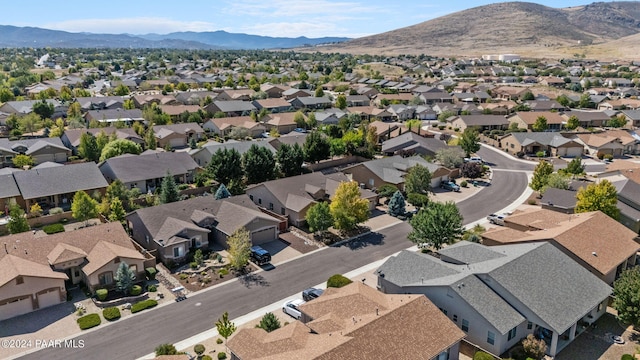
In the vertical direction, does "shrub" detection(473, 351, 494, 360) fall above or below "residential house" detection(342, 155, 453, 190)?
below

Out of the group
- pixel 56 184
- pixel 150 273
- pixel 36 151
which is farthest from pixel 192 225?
pixel 36 151

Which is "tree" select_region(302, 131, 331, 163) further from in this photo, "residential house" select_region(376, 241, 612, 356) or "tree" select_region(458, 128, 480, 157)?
"residential house" select_region(376, 241, 612, 356)

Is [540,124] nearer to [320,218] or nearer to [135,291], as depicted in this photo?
[320,218]

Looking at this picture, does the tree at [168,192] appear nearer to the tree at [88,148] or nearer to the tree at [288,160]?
the tree at [288,160]

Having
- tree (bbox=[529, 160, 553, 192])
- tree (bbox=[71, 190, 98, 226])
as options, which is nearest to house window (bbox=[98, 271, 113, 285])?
tree (bbox=[71, 190, 98, 226])

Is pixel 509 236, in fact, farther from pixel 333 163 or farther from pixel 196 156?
pixel 196 156

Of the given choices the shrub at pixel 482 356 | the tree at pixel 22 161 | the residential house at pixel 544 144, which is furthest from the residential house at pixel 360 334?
the residential house at pixel 544 144
